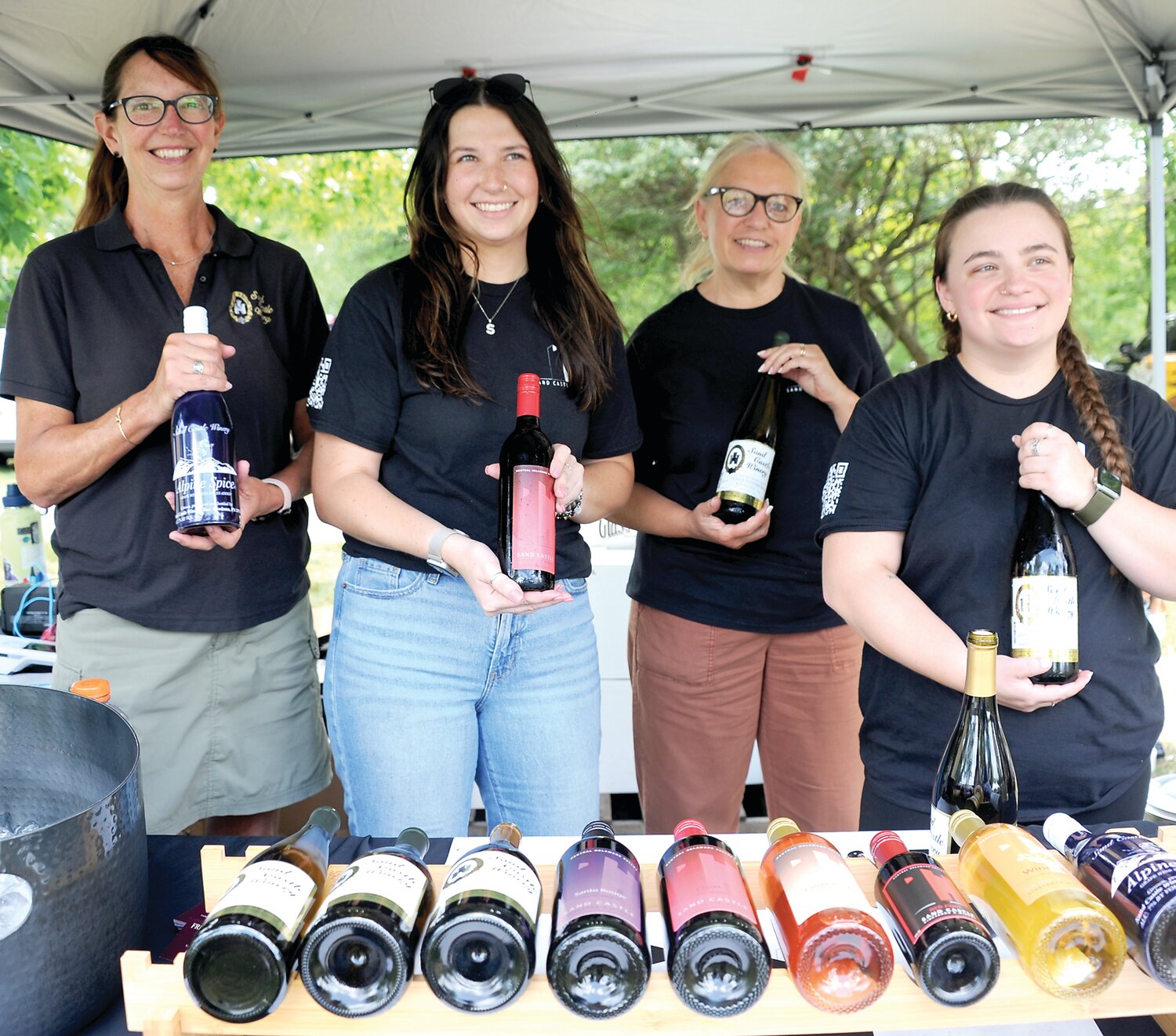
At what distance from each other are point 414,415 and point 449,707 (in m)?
0.43

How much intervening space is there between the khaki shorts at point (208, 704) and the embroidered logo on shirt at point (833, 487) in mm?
948

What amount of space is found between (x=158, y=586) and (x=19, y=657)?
2.95 feet

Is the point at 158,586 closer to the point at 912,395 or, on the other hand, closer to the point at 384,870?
the point at 384,870

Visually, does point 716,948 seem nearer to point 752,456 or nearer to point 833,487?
point 833,487

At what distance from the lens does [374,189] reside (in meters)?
8.82

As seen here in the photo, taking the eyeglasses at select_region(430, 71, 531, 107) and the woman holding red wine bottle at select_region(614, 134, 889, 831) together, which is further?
the woman holding red wine bottle at select_region(614, 134, 889, 831)

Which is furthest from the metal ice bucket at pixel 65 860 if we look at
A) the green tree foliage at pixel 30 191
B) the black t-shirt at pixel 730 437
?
the green tree foliage at pixel 30 191

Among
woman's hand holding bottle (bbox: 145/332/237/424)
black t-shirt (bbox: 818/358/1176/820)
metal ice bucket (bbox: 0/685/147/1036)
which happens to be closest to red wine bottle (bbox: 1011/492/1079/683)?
black t-shirt (bbox: 818/358/1176/820)

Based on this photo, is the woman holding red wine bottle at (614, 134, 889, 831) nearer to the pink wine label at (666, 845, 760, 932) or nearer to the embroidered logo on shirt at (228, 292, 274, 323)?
the embroidered logo on shirt at (228, 292, 274, 323)

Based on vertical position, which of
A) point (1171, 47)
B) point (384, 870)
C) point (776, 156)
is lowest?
point (384, 870)

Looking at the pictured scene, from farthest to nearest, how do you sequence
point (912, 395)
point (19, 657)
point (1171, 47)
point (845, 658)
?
point (1171, 47), point (19, 657), point (845, 658), point (912, 395)

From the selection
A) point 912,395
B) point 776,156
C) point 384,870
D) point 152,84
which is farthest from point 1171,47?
point 384,870

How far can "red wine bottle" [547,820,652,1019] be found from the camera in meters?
0.74

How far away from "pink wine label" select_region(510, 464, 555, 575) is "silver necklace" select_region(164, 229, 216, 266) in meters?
0.82
